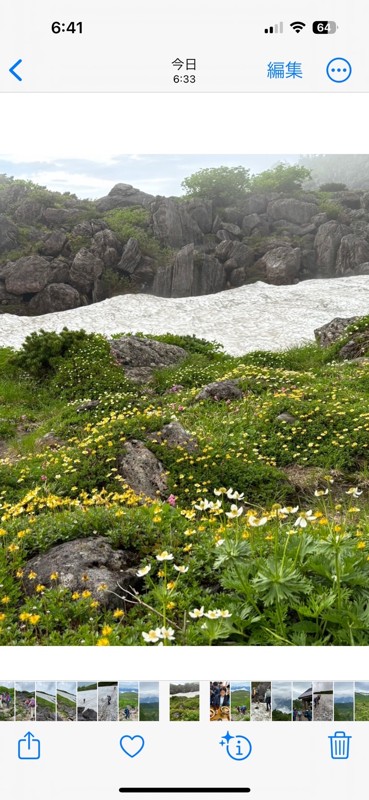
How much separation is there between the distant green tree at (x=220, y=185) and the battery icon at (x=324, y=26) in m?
52.5

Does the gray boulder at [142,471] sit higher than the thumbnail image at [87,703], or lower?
lower

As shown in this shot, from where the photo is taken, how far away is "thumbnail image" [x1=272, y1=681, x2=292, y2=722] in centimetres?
215

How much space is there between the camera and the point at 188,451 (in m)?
9.56

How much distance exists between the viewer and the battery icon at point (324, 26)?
3.15 m

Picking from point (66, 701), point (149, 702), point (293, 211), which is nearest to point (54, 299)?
point (293, 211)

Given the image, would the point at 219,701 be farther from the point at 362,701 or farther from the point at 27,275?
the point at 27,275

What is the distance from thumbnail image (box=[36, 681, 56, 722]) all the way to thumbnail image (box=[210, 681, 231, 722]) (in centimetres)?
58

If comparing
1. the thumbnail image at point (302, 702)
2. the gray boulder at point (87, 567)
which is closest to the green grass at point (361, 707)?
the thumbnail image at point (302, 702)

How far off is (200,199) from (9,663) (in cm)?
5175

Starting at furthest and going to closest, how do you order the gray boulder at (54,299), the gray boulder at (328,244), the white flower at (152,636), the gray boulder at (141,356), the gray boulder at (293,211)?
1. the gray boulder at (293,211)
2. the gray boulder at (328,244)
3. the gray boulder at (54,299)
4. the gray boulder at (141,356)
5. the white flower at (152,636)

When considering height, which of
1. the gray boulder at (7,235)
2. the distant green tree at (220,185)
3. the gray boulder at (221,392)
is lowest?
the gray boulder at (221,392)
